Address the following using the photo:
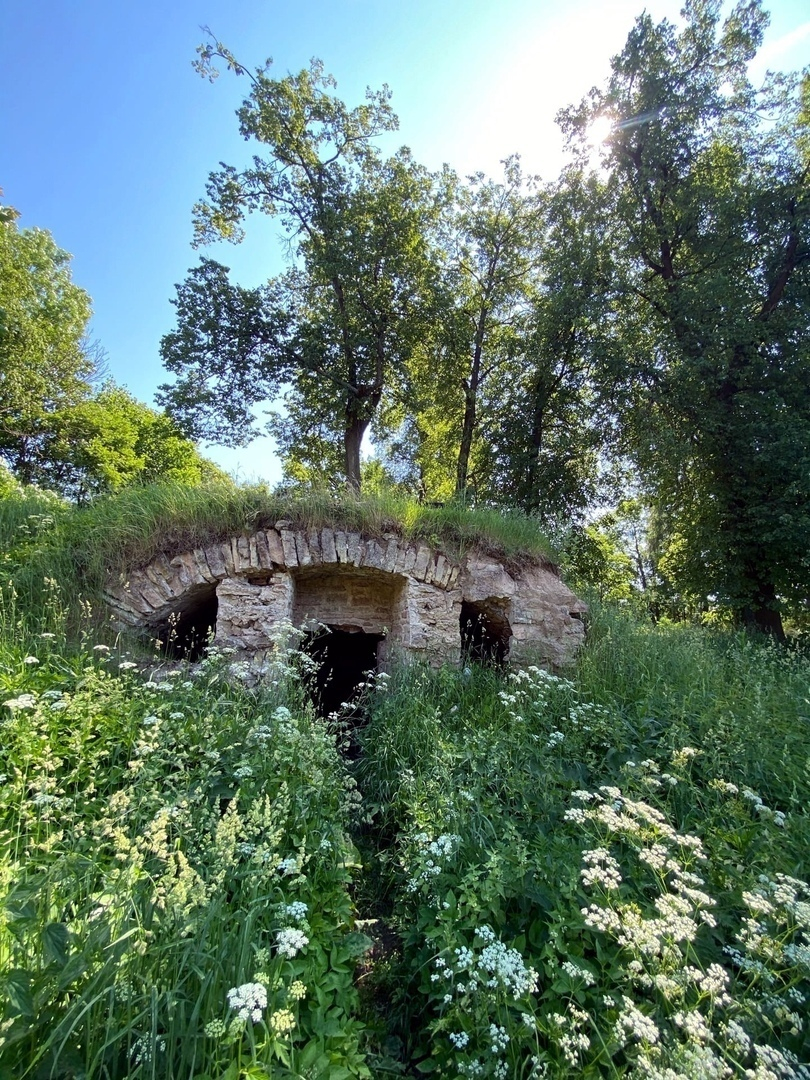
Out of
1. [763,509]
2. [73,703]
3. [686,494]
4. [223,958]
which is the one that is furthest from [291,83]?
[223,958]

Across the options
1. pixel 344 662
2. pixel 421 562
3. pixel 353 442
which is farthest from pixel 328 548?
pixel 353 442

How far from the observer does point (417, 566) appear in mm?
5395

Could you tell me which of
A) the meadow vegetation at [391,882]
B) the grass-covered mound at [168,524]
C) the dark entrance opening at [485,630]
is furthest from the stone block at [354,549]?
the meadow vegetation at [391,882]

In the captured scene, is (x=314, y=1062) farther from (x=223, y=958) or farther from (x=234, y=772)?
(x=234, y=772)

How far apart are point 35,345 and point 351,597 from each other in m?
19.0

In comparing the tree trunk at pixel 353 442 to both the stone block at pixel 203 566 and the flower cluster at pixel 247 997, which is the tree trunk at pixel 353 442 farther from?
the flower cluster at pixel 247 997

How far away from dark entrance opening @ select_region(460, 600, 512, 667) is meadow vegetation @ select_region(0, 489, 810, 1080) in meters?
1.53

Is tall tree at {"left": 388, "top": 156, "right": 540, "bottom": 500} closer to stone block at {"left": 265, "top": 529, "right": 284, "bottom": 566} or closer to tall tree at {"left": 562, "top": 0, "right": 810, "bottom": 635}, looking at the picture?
tall tree at {"left": 562, "top": 0, "right": 810, "bottom": 635}

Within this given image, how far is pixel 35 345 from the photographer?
17875 mm

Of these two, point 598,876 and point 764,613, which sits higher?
point 764,613

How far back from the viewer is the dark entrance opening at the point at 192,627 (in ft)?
16.5

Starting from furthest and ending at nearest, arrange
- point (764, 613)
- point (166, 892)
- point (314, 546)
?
point (764, 613), point (314, 546), point (166, 892)

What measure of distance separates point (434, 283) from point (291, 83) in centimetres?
626

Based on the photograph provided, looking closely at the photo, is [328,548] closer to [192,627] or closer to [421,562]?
[421,562]
